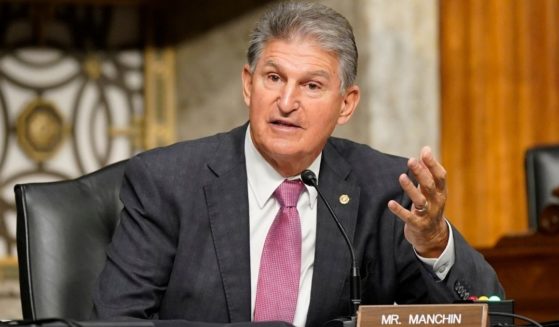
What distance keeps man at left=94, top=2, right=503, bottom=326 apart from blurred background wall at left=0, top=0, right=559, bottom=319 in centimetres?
235

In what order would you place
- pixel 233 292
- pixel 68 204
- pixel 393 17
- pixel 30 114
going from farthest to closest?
pixel 30 114
pixel 393 17
pixel 68 204
pixel 233 292

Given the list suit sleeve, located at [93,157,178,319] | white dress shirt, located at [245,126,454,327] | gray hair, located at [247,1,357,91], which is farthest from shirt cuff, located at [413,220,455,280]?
suit sleeve, located at [93,157,178,319]

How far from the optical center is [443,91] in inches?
237

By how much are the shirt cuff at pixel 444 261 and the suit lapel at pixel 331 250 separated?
0.22 metres

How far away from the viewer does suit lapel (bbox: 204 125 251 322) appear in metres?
3.17

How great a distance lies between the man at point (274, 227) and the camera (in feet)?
10.4

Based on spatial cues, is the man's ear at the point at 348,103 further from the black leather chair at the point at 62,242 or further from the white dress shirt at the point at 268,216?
the black leather chair at the point at 62,242

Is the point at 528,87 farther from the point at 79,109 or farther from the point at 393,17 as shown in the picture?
the point at 79,109

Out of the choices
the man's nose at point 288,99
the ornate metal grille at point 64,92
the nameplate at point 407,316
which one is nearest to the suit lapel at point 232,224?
the man's nose at point 288,99

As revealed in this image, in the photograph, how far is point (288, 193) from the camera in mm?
3303

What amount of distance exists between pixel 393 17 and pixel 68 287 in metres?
2.84

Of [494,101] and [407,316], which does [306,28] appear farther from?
[494,101]

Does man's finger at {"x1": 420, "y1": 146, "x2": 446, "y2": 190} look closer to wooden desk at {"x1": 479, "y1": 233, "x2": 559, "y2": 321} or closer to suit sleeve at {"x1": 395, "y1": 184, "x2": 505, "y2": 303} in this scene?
suit sleeve at {"x1": 395, "y1": 184, "x2": 505, "y2": 303}

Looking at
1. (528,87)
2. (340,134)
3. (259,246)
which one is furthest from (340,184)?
(528,87)
